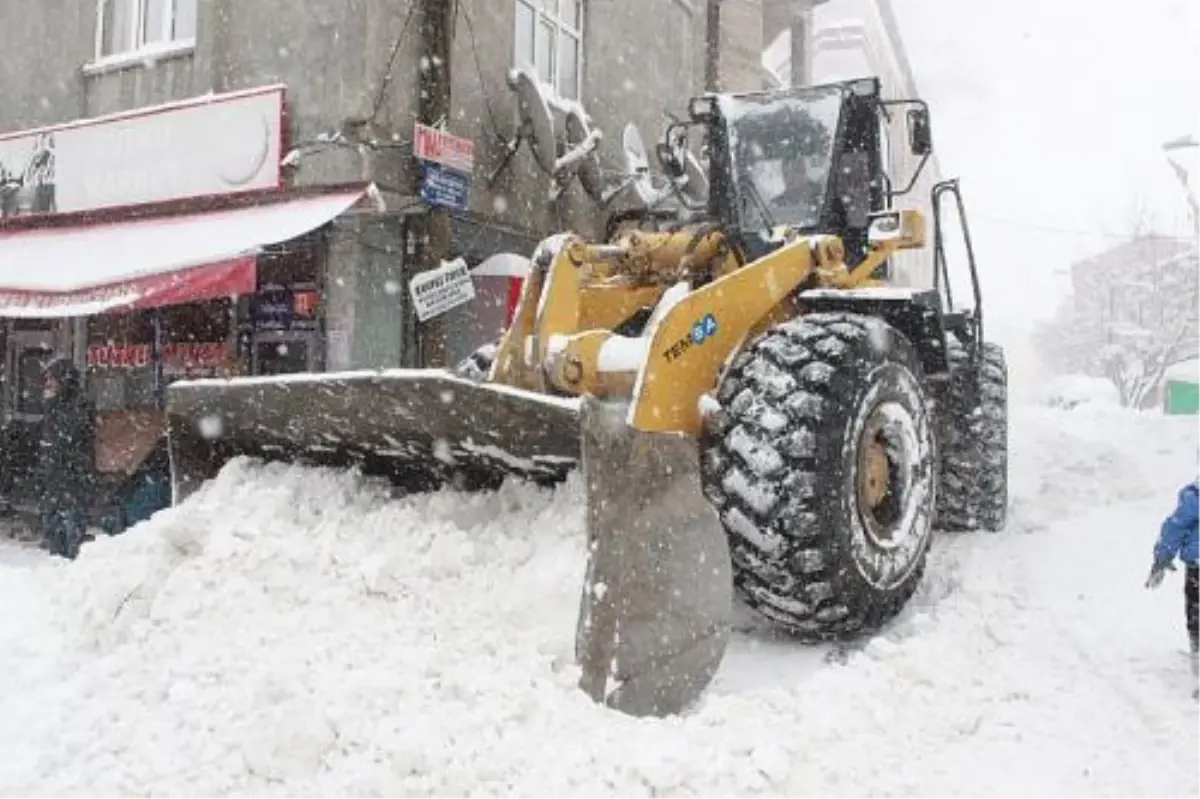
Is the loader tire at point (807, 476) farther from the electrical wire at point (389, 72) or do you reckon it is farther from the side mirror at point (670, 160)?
the electrical wire at point (389, 72)

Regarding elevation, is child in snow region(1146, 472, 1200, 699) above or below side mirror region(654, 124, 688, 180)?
below

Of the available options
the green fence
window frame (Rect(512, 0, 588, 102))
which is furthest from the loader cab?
the green fence

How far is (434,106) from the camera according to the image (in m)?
9.69

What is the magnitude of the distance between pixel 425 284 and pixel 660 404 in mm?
5058

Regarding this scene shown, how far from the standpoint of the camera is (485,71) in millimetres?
10391

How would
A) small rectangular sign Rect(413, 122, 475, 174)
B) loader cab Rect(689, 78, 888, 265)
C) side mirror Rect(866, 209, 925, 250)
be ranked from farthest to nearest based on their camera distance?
small rectangular sign Rect(413, 122, 475, 174), loader cab Rect(689, 78, 888, 265), side mirror Rect(866, 209, 925, 250)

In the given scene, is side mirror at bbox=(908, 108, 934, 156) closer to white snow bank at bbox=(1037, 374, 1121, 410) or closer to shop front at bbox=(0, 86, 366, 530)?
shop front at bbox=(0, 86, 366, 530)

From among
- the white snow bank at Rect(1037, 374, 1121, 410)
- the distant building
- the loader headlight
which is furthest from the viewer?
the distant building

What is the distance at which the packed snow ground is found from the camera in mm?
2869

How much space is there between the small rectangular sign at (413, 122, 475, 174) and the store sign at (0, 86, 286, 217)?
3.71 ft

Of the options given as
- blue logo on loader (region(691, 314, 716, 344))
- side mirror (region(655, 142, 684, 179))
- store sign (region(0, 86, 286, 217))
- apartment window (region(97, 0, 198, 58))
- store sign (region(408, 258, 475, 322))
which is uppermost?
apartment window (region(97, 0, 198, 58))

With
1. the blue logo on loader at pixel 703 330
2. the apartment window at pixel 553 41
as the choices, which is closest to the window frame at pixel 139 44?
the apartment window at pixel 553 41

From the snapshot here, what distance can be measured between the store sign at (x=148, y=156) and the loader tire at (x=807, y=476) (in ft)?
20.6

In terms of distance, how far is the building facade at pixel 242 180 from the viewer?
29.8 feet
